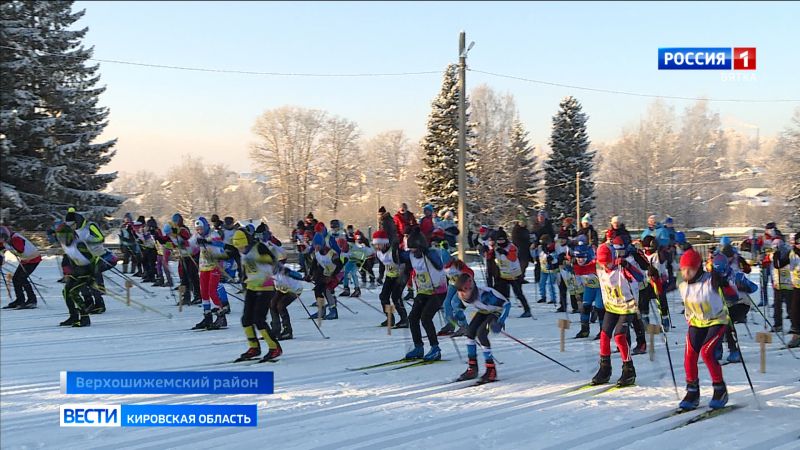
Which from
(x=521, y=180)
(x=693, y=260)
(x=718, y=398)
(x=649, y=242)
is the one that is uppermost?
(x=521, y=180)

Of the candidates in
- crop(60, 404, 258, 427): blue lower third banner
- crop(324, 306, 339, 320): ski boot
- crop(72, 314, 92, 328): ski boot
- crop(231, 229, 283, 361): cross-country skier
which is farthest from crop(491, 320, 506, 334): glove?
crop(72, 314, 92, 328): ski boot

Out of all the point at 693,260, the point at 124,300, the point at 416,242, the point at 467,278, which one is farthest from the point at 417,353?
the point at 124,300

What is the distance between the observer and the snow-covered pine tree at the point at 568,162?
48375 millimetres

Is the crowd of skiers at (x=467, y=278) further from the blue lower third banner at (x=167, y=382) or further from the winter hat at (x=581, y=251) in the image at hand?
the blue lower third banner at (x=167, y=382)

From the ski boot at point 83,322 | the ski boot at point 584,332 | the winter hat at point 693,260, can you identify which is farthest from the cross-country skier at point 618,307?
the ski boot at point 83,322

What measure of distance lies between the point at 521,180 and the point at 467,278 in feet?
141

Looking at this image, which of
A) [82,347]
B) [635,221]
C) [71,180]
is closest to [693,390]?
[82,347]

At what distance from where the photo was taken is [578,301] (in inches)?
629

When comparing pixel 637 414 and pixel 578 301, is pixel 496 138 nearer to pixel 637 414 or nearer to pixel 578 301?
pixel 578 301

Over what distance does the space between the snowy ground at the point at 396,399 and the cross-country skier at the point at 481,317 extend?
0.86 feet

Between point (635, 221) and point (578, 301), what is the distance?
5213cm

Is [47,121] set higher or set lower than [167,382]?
higher

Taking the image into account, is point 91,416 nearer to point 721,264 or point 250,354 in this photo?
point 250,354

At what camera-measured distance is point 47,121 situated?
3003 cm
